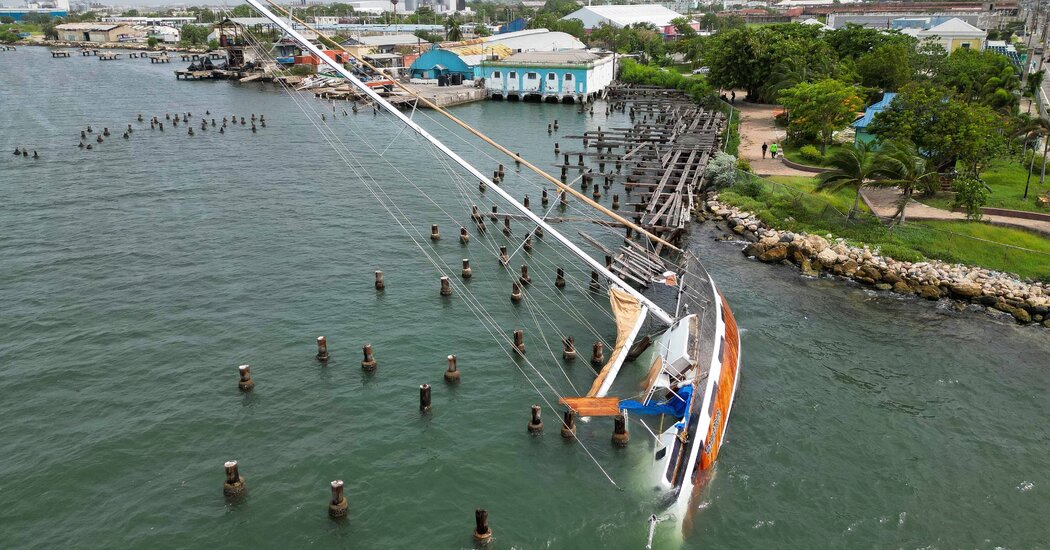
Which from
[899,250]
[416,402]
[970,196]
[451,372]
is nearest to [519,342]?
[451,372]

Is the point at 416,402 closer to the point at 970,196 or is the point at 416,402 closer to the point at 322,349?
the point at 322,349

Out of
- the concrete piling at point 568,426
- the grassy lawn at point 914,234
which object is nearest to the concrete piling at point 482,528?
the concrete piling at point 568,426

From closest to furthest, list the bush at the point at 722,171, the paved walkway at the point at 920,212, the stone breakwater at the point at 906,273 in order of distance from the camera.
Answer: the stone breakwater at the point at 906,273 → the paved walkway at the point at 920,212 → the bush at the point at 722,171

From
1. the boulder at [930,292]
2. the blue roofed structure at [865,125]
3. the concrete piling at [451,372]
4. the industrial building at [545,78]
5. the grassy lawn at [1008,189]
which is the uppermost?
the industrial building at [545,78]

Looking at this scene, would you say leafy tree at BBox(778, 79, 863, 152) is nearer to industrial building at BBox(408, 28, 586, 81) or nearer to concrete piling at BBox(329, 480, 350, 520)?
concrete piling at BBox(329, 480, 350, 520)

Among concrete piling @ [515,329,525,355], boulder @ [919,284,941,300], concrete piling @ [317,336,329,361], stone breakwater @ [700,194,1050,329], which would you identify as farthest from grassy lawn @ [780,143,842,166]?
concrete piling @ [317,336,329,361]

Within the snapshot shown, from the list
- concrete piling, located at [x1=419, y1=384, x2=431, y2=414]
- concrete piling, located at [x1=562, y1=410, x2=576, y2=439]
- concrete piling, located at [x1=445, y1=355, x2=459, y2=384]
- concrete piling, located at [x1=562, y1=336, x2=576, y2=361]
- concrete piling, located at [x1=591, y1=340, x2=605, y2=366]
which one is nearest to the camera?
concrete piling, located at [x1=562, y1=410, x2=576, y2=439]

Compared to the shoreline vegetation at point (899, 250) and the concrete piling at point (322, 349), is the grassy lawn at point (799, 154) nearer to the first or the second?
the shoreline vegetation at point (899, 250)
